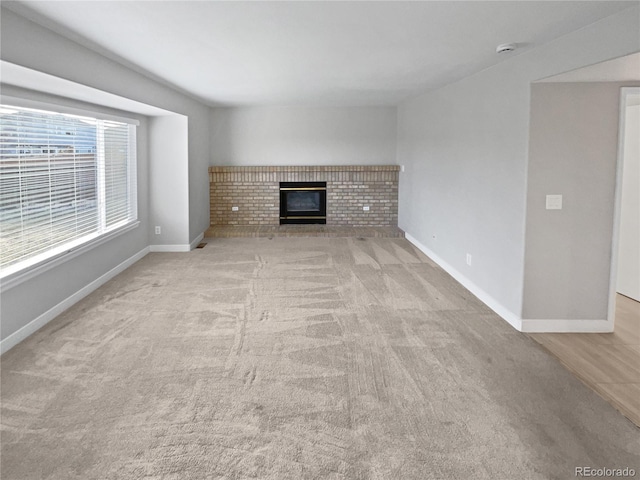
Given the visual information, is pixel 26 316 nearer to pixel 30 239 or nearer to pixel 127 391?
pixel 30 239

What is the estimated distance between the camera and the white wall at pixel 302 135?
32.1ft

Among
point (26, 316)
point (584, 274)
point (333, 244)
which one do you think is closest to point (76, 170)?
point (26, 316)

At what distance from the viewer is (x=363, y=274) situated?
6.42 meters

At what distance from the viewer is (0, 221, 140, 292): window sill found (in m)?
3.97

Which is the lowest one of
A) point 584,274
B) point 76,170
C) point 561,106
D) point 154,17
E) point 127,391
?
point 127,391

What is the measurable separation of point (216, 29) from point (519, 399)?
10.3 feet

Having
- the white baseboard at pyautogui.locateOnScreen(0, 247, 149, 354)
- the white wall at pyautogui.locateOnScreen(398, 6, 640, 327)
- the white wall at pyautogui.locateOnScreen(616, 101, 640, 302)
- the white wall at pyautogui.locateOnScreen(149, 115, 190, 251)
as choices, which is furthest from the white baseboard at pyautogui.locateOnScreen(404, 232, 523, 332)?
the white baseboard at pyautogui.locateOnScreen(0, 247, 149, 354)

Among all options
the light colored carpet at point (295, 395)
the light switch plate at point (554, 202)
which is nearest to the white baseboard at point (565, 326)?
the light colored carpet at point (295, 395)

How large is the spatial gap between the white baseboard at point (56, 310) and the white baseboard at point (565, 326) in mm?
4158

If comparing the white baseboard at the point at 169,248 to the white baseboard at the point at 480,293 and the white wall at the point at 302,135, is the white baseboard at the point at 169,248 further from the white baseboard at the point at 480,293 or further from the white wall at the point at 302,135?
the white baseboard at the point at 480,293

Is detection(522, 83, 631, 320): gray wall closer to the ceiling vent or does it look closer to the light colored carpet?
the ceiling vent

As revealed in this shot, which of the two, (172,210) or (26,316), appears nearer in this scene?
(26,316)

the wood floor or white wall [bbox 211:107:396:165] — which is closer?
the wood floor

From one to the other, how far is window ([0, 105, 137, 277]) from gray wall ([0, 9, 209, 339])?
9.3 inches
